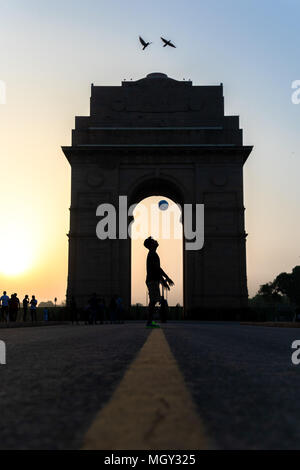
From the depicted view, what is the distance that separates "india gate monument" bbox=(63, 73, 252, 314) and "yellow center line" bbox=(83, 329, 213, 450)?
1136 inches

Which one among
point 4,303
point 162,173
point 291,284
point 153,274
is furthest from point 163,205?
point 291,284

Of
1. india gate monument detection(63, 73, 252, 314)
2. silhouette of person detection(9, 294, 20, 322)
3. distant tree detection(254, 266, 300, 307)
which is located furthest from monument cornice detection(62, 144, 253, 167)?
distant tree detection(254, 266, 300, 307)

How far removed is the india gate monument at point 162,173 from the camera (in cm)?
3105

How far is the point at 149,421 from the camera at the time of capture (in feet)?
3.56

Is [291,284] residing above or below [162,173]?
below

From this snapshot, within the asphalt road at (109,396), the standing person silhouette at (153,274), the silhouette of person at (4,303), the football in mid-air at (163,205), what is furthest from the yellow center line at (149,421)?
the football in mid-air at (163,205)

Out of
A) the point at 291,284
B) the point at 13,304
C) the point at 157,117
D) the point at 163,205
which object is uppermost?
the point at 157,117

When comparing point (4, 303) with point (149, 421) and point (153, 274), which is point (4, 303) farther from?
point (149, 421)

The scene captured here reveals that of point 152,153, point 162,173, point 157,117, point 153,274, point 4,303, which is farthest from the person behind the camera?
point 157,117

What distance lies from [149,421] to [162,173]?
1259 inches

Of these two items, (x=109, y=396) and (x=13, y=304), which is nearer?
(x=109, y=396)

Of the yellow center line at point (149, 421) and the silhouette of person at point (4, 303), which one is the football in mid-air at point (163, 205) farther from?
the yellow center line at point (149, 421)

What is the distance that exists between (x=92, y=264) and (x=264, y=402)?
30000mm
